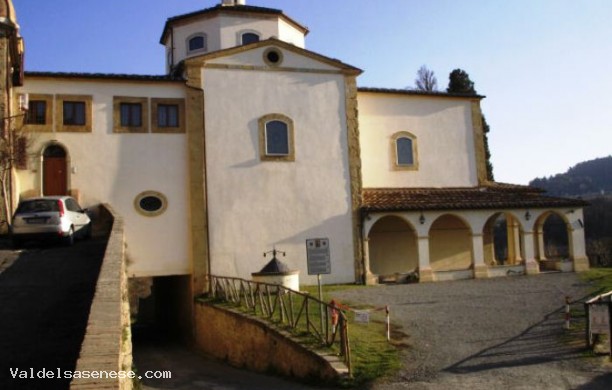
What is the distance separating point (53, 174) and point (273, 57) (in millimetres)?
9063

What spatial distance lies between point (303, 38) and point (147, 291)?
19.7 meters

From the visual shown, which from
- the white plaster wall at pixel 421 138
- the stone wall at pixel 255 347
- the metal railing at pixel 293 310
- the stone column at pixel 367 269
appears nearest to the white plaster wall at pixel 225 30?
the white plaster wall at pixel 421 138

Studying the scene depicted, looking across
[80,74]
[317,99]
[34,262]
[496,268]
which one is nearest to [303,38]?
[317,99]

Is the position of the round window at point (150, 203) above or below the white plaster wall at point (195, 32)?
below

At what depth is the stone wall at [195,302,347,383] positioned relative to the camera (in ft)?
40.7

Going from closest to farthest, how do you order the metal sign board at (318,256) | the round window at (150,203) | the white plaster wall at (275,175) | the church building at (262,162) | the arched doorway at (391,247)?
the metal sign board at (318,256) < the church building at (262,162) < the round window at (150,203) < the white plaster wall at (275,175) < the arched doorway at (391,247)

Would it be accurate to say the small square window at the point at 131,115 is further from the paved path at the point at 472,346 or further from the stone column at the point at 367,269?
the stone column at the point at 367,269

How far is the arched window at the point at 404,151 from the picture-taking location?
25.9 m

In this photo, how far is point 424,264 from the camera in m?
23.2

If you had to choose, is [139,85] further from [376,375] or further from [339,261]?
[376,375]

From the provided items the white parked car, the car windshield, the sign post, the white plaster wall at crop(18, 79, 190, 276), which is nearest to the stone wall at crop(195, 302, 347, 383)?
the sign post

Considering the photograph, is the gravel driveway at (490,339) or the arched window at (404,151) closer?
the gravel driveway at (490,339)

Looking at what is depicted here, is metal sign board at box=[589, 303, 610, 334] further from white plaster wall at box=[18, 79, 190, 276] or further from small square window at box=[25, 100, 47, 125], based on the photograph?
small square window at box=[25, 100, 47, 125]

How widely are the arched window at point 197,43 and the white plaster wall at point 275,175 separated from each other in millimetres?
4082
